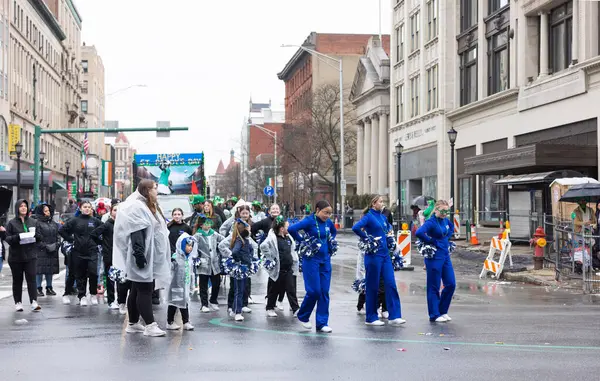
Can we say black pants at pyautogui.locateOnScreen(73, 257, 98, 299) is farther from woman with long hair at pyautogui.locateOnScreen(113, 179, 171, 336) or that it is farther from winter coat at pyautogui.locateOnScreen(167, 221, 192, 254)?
woman with long hair at pyautogui.locateOnScreen(113, 179, 171, 336)

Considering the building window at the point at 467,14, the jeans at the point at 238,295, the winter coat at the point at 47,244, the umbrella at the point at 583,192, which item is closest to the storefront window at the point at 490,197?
the building window at the point at 467,14

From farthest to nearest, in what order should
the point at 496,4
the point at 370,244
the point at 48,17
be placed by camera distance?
the point at 48,17
the point at 496,4
the point at 370,244

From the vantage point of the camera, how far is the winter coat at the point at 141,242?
37.4 feet

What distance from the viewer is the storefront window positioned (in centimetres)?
4334

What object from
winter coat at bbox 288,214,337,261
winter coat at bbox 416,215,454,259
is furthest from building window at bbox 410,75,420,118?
winter coat at bbox 288,214,337,261

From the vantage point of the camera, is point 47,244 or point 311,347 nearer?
point 311,347

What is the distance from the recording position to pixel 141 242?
11.4m

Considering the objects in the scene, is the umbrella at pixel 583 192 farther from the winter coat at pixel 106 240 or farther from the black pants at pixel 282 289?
the winter coat at pixel 106 240

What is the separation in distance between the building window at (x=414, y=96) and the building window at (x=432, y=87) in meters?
2.42

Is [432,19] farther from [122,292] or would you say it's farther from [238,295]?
[238,295]

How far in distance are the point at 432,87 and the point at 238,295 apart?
4166 centimetres

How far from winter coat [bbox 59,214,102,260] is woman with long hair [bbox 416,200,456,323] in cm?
559

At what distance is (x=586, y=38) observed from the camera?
34219 millimetres

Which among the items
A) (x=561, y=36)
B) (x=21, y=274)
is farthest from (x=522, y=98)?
(x=21, y=274)
